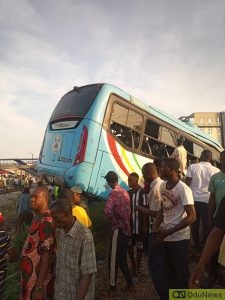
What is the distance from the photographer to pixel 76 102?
9.16 m

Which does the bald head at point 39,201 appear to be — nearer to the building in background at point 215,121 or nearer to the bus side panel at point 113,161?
the bus side panel at point 113,161

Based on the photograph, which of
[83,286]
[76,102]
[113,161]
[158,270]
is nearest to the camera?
[83,286]

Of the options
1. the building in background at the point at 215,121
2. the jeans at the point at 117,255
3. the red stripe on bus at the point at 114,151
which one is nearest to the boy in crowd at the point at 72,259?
the jeans at the point at 117,255

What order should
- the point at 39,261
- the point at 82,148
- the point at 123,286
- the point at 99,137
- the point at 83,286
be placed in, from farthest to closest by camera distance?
the point at 99,137 < the point at 82,148 < the point at 123,286 < the point at 39,261 < the point at 83,286

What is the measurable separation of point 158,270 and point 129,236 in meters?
1.20

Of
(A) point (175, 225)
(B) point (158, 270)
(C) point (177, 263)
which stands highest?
(A) point (175, 225)

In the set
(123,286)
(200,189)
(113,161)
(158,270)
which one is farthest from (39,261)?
(113,161)

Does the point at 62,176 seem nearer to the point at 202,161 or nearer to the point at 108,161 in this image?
the point at 108,161

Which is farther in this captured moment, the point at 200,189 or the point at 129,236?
the point at 200,189

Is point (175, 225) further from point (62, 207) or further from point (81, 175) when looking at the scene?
point (81, 175)

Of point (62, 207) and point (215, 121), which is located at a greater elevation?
point (215, 121)

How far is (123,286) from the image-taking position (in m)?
5.52

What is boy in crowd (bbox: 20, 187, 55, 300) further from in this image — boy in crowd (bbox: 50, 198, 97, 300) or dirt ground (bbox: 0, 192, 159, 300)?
dirt ground (bbox: 0, 192, 159, 300)

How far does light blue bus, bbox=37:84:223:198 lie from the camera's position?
8.19 meters
